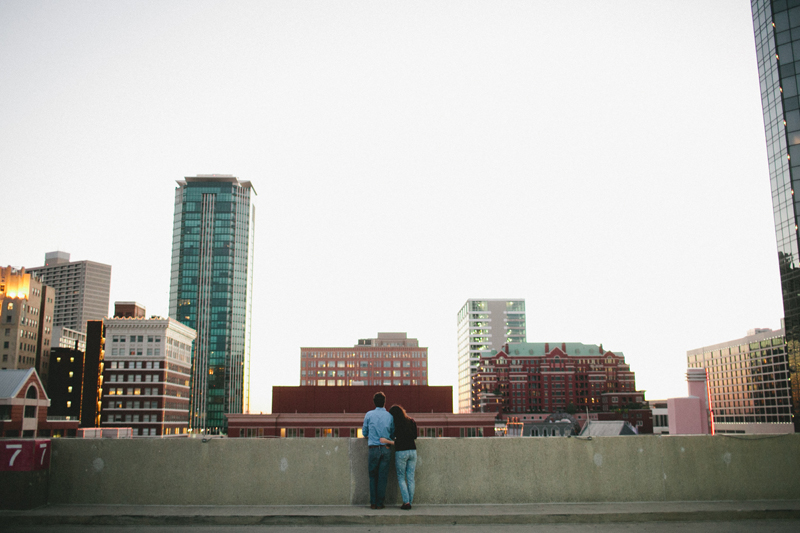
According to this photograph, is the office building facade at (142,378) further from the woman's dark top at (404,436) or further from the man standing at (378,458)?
the woman's dark top at (404,436)

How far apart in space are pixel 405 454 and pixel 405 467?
0.23 metres

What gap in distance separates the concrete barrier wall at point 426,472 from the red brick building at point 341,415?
9032 centimetres

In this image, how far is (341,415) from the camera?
338 ft

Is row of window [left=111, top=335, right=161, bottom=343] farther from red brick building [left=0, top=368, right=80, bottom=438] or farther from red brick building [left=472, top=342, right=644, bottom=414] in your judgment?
red brick building [left=472, top=342, right=644, bottom=414]

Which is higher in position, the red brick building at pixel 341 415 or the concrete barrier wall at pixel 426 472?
the concrete barrier wall at pixel 426 472

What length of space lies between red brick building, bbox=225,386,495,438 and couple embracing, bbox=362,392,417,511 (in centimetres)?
9073

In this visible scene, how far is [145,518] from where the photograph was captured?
9281 millimetres

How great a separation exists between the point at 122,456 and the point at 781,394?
626 ft

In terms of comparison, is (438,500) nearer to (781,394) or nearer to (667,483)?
(667,483)

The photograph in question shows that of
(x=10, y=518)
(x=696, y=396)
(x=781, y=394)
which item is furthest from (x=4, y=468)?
(x=781, y=394)

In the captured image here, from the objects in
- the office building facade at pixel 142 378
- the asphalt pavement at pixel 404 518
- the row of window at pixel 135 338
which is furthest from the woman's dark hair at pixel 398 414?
the row of window at pixel 135 338

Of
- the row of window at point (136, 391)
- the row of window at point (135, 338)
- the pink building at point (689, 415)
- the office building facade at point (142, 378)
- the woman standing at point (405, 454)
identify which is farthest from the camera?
the row of window at point (135, 338)

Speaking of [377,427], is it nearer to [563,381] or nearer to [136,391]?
[136,391]

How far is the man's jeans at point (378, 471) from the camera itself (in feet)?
32.4
